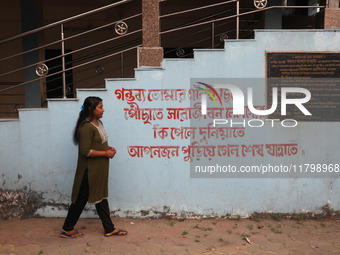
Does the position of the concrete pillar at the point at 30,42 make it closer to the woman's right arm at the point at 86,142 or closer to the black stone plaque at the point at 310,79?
the woman's right arm at the point at 86,142

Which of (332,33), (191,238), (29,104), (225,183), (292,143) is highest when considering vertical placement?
(332,33)

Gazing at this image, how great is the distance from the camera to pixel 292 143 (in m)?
4.57

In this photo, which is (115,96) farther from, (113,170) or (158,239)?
(158,239)

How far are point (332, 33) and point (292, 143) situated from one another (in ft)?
5.31

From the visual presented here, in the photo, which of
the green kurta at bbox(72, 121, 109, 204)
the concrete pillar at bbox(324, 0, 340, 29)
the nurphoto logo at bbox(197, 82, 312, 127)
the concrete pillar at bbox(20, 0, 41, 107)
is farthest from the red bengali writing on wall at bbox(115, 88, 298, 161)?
the concrete pillar at bbox(20, 0, 41, 107)

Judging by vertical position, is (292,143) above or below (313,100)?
below

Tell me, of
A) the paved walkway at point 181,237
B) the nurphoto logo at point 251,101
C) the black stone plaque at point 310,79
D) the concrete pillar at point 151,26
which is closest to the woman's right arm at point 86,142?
the paved walkway at point 181,237

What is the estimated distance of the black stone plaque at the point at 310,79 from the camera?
14.8ft

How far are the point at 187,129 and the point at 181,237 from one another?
1.44m

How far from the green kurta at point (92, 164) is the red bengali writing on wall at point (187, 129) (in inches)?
29.8

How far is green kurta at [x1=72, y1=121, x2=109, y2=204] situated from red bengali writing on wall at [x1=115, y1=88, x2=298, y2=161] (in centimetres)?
76

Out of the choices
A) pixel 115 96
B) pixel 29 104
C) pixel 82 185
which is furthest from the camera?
pixel 29 104

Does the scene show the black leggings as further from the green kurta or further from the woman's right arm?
the woman's right arm

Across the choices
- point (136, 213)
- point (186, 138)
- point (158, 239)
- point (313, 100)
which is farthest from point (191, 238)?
point (313, 100)
